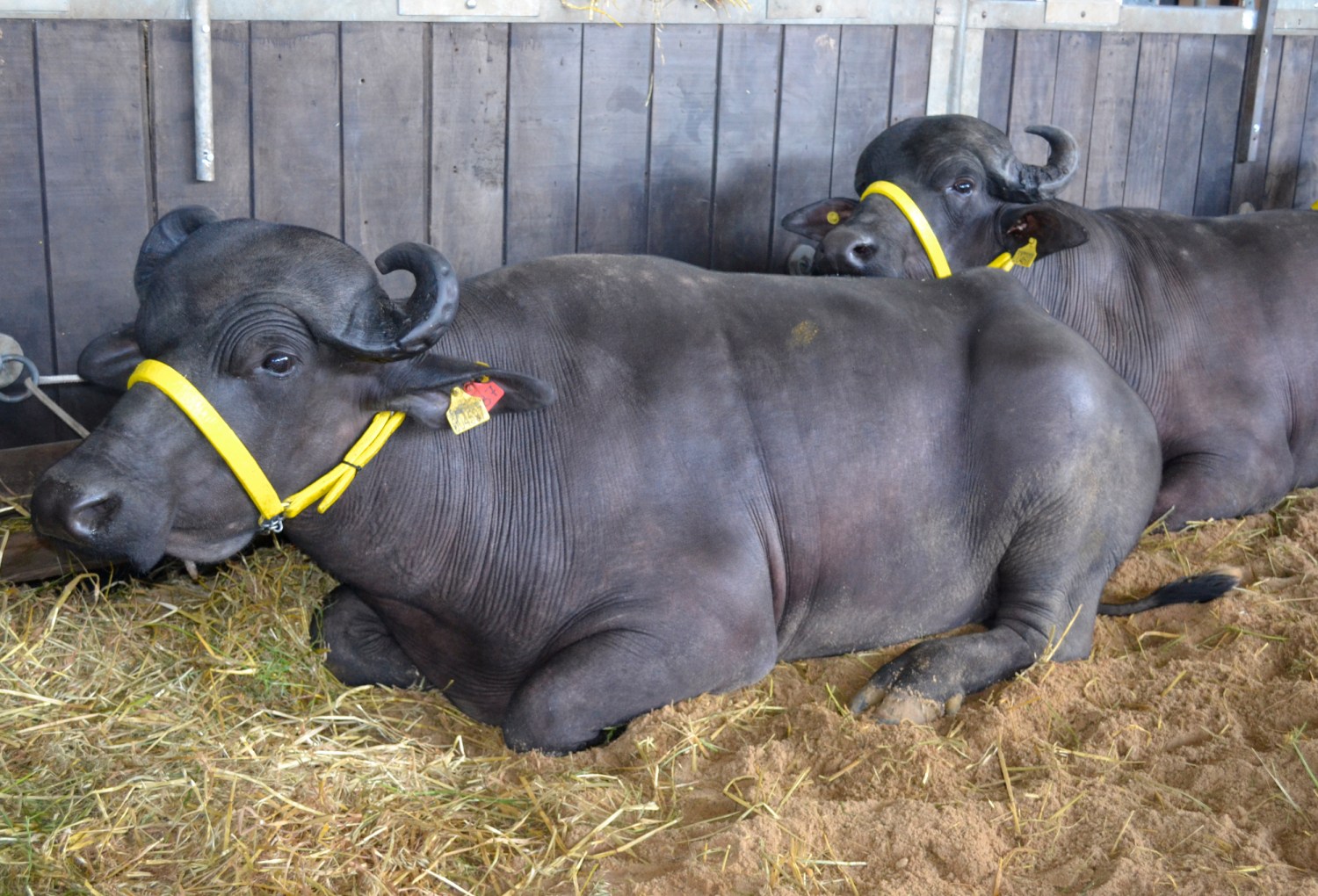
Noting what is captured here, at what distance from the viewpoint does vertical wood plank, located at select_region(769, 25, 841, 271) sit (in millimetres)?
6539

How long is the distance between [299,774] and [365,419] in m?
0.97

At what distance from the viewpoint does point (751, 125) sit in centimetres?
648

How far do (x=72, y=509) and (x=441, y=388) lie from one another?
1.00 meters

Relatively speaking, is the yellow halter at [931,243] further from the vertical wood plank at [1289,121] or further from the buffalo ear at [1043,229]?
the vertical wood plank at [1289,121]

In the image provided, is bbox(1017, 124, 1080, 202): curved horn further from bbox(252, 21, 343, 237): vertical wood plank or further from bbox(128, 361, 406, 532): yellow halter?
A: bbox(128, 361, 406, 532): yellow halter

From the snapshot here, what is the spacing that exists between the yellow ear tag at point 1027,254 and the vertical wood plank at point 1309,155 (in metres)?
3.86

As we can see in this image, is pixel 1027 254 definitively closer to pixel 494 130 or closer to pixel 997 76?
pixel 997 76

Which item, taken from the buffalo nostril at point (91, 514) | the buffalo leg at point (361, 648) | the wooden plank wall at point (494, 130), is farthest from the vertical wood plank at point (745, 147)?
the buffalo nostril at point (91, 514)

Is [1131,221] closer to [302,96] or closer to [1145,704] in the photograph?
[1145,704]

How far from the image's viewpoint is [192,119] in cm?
504

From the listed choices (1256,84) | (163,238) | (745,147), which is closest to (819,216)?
(745,147)

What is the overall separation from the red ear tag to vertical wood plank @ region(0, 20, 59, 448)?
1999 millimetres

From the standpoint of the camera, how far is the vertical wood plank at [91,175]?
4.75 meters

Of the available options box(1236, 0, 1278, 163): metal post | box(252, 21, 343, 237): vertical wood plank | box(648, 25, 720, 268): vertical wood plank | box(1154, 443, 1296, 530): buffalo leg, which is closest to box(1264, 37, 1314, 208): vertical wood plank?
box(1236, 0, 1278, 163): metal post
